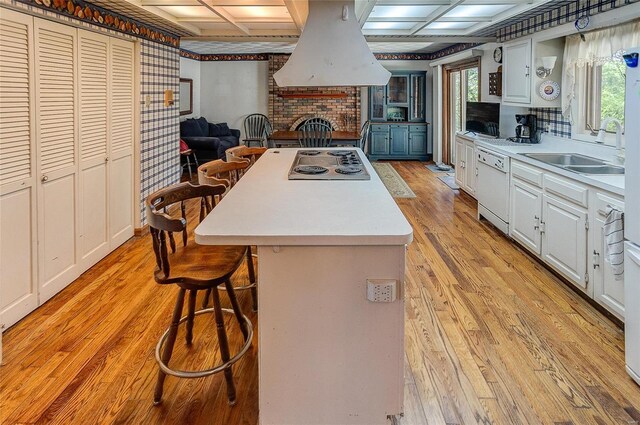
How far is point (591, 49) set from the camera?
159 inches

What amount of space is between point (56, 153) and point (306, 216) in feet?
7.17

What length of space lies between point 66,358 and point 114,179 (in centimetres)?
205

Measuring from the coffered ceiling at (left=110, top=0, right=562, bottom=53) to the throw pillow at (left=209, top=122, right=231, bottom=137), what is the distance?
349 centimetres

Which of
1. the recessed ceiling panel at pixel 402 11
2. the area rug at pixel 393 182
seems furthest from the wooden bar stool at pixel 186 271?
the area rug at pixel 393 182

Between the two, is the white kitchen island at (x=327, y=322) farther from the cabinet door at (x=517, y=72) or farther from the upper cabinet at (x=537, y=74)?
the cabinet door at (x=517, y=72)

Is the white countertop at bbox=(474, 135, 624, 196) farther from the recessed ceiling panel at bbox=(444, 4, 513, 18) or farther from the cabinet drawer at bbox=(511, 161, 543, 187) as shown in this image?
the recessed ceiling panel at bbox=(444, 4, 513, 18)

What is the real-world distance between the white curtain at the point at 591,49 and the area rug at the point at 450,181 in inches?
112

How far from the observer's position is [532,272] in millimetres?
3727

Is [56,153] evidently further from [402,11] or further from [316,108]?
[316,108]

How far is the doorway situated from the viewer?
856 centimetres

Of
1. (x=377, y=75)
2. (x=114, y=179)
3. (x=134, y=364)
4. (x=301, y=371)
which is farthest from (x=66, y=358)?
(x=377, y=75)

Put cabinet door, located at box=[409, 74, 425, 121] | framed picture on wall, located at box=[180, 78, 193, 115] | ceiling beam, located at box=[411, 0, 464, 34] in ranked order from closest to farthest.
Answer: ceiling beam, located at box=[411, 0, 464, 34] → framed picture on wall, located at box=[180, 78, 193, 115] → cabinet door, located at box=[409, 74, 425, 121]

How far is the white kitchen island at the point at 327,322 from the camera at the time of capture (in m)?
1.77

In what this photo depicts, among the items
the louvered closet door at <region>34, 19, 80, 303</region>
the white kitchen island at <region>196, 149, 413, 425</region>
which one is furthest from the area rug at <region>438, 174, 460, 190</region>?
the white kitchen island at <region>196, 149, 413, 425</region>
